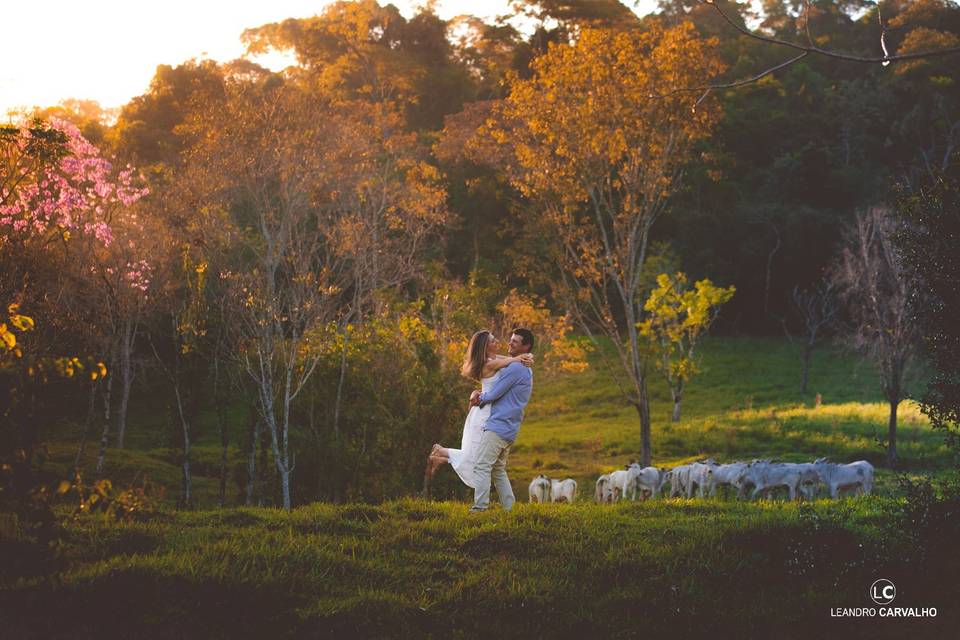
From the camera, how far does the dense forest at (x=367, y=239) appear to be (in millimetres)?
17938

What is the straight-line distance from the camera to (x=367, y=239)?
24.2 metres

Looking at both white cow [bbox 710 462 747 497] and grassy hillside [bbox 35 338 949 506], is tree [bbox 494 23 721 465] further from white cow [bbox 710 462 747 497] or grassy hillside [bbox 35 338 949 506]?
grassy hillside [bbox 35 338 949 506]

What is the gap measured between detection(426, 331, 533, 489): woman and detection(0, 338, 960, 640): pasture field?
50 centimetres

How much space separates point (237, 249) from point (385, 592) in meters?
21.0

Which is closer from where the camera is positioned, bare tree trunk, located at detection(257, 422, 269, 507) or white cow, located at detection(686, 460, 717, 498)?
white cow, located at detection(686, 460, 717, 498)

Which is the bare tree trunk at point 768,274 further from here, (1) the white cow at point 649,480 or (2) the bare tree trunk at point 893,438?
(1) the white cow at point 649,480

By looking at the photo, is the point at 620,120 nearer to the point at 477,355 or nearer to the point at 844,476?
the point at 844,476

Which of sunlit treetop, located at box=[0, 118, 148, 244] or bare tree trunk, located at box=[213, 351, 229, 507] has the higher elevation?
sunlit treetop, located at box=[0, 118, 148, 244]

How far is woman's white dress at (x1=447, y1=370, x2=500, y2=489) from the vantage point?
9.34 m

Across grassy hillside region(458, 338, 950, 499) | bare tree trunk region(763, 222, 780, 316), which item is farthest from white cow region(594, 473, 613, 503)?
bare tree trunk region(763, 222, 780, 316)

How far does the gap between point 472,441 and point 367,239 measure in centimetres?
1549

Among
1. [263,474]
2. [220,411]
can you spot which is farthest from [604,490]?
[220,411]

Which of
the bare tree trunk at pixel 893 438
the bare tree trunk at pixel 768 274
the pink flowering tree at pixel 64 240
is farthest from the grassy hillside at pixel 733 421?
the pink flowering tree at pixel 64 240

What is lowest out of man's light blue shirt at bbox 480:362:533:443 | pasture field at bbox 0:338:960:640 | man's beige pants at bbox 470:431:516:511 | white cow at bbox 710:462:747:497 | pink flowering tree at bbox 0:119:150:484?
white cow at bbox 710:462:747:497
